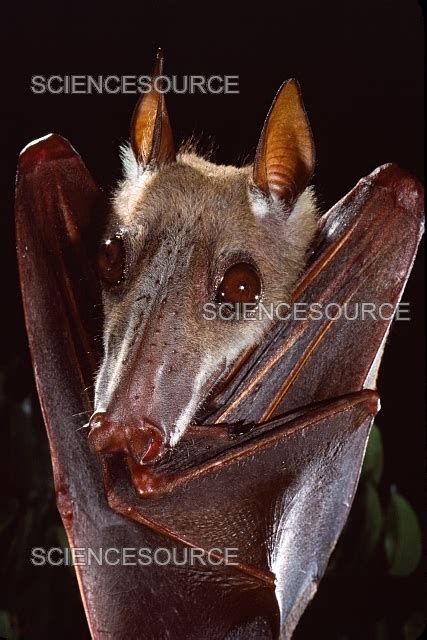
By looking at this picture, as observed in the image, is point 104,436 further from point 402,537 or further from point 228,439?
point 402,537

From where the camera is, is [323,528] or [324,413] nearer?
[324,413]

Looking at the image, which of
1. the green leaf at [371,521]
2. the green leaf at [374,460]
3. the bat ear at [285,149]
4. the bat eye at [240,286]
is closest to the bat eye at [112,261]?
the bat eye at [240,286]

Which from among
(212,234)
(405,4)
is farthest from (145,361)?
(405,4)

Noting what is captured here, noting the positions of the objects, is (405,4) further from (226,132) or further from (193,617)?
(193,617)

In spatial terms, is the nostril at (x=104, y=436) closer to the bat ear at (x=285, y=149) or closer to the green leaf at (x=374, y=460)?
the bat ear at (x=285, y=149)

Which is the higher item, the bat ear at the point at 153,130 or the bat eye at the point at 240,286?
the bat ear at the point at 153,130

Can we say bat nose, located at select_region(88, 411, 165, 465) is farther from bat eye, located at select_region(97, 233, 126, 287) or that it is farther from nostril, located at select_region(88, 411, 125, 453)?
bat eye, located at select_region(97, 233, 126, 287)

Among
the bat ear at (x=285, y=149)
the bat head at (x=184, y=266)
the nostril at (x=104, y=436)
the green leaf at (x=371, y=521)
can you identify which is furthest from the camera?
the green leaf at (x=371, y=521)
